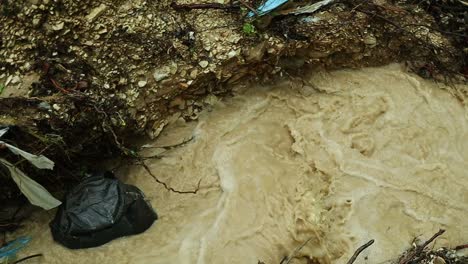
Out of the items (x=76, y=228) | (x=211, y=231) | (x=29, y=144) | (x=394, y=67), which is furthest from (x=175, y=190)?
(x=394, y=67)

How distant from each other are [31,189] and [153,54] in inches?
47.2

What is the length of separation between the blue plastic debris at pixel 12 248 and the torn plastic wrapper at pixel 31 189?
0.38 metres

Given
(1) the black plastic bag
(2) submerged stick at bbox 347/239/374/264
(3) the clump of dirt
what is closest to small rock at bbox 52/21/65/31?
(3) the clump of dirt

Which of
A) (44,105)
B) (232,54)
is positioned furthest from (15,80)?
(232,54)

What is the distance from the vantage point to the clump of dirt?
11.2 feet

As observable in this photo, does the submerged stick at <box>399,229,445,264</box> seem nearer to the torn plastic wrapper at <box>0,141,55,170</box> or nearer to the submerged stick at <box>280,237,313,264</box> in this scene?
the submerged stick at <box>280,237,313,264</box>

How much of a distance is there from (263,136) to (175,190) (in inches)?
30.6

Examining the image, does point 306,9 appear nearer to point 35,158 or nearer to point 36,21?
point 36,21

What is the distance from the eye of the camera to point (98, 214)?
3420mm

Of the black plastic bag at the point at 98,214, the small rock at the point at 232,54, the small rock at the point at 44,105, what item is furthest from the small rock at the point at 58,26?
the small rock at the point at 232,54

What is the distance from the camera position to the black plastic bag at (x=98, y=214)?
3.41 metres

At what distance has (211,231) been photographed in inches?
143

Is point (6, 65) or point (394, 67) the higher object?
point (6, 65)

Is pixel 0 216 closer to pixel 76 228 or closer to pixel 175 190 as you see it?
pixel 76 228
